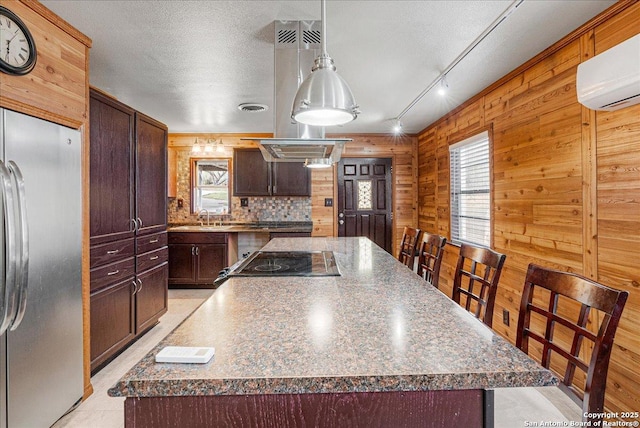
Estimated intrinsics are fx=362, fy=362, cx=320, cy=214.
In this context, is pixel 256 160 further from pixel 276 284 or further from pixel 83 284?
pixel 276 284

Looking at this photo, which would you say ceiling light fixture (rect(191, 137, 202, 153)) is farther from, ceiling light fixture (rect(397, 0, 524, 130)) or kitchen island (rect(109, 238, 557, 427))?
kitchen island (rect(109, 238, 557, 427))

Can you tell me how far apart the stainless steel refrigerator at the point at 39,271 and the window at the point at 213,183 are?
383 centimetres

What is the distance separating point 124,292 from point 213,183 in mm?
3274

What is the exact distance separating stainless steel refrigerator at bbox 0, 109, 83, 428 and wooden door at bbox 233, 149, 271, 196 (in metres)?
3.52

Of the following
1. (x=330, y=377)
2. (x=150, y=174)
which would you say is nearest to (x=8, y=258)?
(x=330, y=377)

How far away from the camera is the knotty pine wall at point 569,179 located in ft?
6.77

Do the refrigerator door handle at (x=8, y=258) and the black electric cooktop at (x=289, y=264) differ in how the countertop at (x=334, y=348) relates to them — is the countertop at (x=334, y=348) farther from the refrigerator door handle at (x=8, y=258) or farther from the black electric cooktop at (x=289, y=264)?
the refrigerator door handle at (x=8, y=258)

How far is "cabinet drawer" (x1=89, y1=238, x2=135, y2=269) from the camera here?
2634 mm

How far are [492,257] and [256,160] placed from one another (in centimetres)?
453

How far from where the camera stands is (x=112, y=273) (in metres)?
2.89

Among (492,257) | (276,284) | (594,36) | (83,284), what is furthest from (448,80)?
(83,284)

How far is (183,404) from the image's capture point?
0.88 meters

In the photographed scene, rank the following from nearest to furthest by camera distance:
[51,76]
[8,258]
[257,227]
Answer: [8,258]
[51,76]
[257,227]

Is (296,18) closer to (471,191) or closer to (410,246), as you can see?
(410,246)
